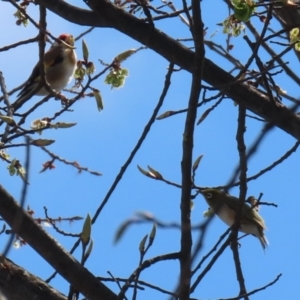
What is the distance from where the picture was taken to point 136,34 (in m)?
3.29

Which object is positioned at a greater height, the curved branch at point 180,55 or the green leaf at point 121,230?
the curved branch at point 180,55

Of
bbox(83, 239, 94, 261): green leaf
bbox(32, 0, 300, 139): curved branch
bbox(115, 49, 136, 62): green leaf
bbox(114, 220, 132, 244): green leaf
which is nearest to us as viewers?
bbox(114, 220, 132, 244): green leaf

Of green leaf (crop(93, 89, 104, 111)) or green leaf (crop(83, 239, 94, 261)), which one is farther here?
green leaf (crop(93, 89, 104, 111))

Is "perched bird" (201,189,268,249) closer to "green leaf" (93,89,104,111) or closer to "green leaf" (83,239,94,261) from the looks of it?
"green leaf" (93,89,104,111)

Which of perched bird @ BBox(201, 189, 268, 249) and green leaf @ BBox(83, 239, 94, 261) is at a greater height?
perched bird @ BBox(201, 189, 268, 249)

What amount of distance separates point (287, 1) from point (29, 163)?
1989 millimetres

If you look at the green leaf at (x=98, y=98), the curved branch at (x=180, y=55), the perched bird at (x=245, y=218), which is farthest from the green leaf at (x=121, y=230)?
the perched bird at (x=245, y=218)

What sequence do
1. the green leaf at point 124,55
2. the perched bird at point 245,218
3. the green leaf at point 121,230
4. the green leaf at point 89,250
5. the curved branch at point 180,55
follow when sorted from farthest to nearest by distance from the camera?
the perched bird at point 245,218
the green leaf at point 124,55
the curved branch at point 180,55
the green leaf at point 89,250
the green leaf at point 121,230

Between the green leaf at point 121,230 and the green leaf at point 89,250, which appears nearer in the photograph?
the green leaf at point 121,230

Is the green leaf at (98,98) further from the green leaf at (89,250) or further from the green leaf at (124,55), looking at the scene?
the green leaf at (89,250)

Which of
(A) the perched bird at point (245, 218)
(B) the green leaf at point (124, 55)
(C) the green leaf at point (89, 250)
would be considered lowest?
(C) the green leaf at point (89, 250)

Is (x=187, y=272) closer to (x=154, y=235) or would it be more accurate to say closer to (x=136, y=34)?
(x=154, y=235)

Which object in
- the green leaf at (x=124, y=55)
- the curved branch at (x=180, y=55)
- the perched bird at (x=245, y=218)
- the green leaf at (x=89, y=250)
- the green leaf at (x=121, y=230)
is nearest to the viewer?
the green leaf at (x=121, y=230)

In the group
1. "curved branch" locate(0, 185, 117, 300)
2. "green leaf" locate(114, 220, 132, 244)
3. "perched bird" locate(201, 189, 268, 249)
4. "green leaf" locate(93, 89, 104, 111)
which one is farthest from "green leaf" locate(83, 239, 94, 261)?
"perched bird" locate(201, 189, 268, 249)
